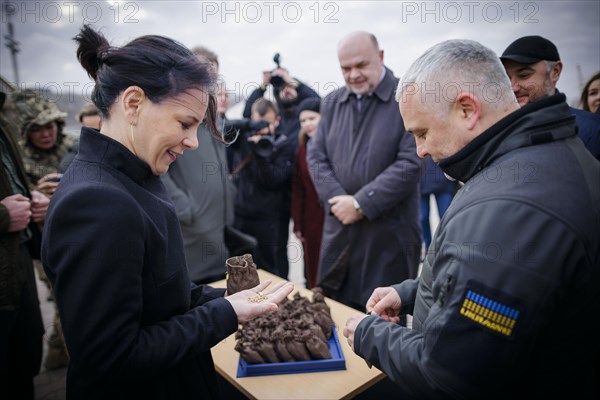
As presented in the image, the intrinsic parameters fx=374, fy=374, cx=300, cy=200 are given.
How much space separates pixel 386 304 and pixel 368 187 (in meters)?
1.26

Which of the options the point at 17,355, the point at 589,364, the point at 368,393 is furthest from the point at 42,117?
the point at 589,364

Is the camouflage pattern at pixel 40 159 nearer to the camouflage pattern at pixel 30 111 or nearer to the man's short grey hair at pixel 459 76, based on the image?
the camouflage pattern at pixel 30 111

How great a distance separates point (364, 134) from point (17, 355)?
2642 millimetres

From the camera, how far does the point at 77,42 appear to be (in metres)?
1.17

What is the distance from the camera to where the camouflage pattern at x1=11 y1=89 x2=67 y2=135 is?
3344mm

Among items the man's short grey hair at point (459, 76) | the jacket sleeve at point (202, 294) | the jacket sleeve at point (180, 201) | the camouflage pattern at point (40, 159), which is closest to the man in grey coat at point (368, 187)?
the jacket sleeve at point (180, 201)

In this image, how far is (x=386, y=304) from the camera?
4.89 ft

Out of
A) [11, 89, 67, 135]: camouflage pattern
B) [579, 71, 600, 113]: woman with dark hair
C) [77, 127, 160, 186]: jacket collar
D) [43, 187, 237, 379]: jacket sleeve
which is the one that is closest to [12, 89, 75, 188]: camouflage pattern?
[11, 89, 67, 135]: camouflage pattern

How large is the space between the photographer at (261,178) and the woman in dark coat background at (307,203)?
165 millimetres

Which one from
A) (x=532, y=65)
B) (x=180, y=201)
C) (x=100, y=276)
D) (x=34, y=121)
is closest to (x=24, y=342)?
(x=180, y=201)

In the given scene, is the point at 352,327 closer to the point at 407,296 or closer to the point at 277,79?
the point at 407,296

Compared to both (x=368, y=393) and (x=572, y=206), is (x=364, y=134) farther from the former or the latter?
(x=572, y=206)

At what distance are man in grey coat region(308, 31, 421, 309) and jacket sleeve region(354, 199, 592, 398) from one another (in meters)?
1.70

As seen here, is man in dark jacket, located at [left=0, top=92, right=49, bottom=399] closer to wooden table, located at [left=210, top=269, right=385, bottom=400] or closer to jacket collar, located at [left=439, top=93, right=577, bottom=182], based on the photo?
wooden table, located at [left=210, top=269, right=385, bottom=400]
